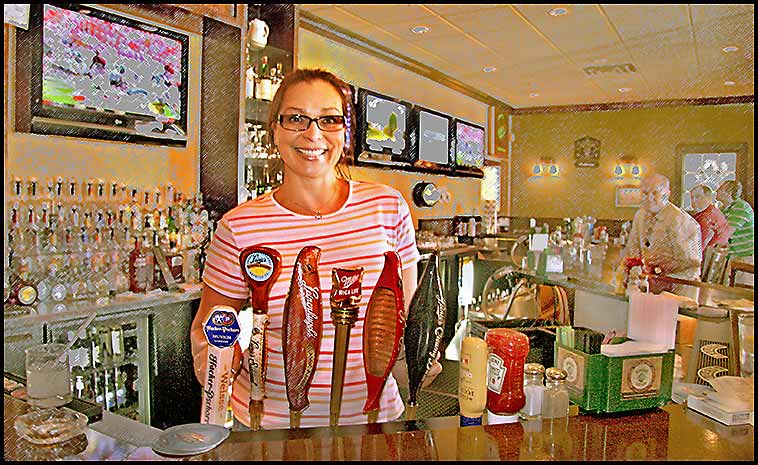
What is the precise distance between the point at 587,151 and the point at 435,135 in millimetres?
414

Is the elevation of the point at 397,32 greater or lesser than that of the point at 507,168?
greater

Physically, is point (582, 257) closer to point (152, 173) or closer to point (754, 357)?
point (754, 357)

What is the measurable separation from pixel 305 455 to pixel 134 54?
202 cm

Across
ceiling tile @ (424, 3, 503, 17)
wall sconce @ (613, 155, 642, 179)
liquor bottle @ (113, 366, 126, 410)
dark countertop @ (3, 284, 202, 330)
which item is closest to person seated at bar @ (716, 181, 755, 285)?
wall sconce @ (613, 155, 642, 179)

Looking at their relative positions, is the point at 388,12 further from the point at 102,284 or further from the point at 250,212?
the point at 102,284

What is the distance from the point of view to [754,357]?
0.82 meters

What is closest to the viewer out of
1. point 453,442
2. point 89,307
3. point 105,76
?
point 453,442

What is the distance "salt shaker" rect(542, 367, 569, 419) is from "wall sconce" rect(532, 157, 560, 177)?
0.83 meters

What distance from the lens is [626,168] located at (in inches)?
56.0

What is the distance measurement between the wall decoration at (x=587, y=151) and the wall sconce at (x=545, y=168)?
2.4 inches

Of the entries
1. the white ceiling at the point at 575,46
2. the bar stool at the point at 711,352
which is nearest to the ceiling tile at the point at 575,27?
the white ceiling at the point at 575,46

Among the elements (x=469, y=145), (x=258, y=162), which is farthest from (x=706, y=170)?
(x=258, y=162)

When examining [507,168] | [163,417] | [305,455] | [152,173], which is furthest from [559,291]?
[152,173]

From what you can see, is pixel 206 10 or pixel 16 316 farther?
pixel 206 10
